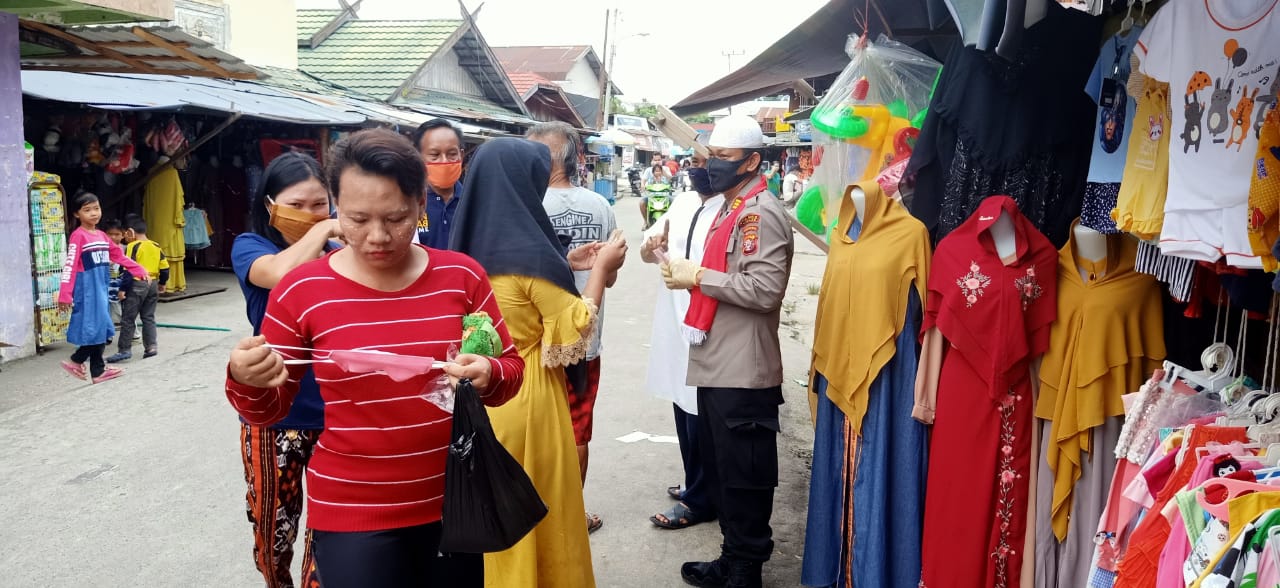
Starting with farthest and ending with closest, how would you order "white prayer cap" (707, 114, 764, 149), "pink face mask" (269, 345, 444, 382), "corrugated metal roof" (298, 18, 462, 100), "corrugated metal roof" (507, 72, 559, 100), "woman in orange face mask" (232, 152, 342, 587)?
"corrugated metal roof" (507, 72, 559, 100) → "corrugated metal roof" (298, 18, 462, 100) → "white prayer cap" (707, 114, 764, 149) → "woman in orange face mask" (232, 152, 342, 587) → "pink face mask" (269, 345, 444, 382)

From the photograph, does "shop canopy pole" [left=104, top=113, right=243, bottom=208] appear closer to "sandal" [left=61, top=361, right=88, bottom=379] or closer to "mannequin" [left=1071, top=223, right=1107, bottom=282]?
"sandal" [left=61, top=361, right=88, bottom=379]

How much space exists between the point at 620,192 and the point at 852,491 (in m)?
40.4

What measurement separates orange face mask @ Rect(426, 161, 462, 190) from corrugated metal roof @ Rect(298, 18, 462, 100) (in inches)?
563

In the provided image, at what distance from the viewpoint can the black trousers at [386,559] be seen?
7.10ft

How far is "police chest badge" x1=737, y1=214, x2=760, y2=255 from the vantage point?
3699 millimetres

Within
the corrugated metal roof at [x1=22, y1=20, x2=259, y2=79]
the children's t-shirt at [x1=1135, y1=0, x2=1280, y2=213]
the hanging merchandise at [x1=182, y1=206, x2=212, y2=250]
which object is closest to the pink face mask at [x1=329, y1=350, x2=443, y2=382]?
the children's t-shirt at [x1=1135, y1=0, x2=1280, y2=213]

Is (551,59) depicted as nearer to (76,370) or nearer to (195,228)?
(195,228)

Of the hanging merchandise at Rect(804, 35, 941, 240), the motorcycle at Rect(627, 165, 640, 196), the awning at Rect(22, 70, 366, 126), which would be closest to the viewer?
the hanging merchandise at Rect(804, 35, 941, 240)

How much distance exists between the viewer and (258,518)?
2836 millimetres

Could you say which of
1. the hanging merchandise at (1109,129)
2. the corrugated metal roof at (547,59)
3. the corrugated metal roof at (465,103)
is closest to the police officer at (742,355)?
the hanging merchandise at (1109,129)

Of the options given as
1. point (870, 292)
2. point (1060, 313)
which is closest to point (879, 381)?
point (870, 292)

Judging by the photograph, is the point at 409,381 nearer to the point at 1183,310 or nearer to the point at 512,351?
the point at 512,351

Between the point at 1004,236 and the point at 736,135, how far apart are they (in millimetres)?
1195

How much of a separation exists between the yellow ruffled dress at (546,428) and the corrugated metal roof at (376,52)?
15.5 m
